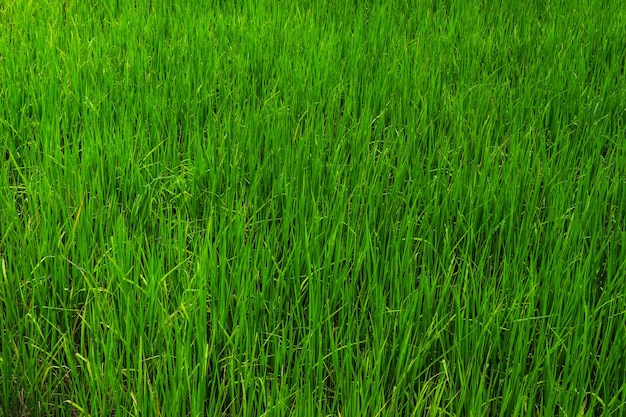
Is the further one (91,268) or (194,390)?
(91,268)

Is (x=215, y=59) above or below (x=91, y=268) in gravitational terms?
above

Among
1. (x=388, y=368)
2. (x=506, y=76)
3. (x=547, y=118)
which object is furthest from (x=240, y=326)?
(x=506, y=76)

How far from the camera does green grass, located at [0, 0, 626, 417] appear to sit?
1109 mm

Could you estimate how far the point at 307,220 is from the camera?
4.83ft

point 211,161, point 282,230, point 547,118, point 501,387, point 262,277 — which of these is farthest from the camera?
point 547,118

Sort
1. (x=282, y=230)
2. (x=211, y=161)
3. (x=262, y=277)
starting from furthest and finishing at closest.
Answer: (x=211, y=161) < (x=282, y=230) < (x=262, y=277)

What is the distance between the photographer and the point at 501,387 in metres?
1.15

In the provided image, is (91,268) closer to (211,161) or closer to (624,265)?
(211,161)

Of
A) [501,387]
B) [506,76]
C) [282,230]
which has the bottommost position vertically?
[501,387]

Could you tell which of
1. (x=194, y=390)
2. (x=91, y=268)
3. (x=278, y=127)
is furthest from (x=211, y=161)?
(x=194, y=390)

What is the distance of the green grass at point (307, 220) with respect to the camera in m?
1.11

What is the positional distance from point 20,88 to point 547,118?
1.44 meters

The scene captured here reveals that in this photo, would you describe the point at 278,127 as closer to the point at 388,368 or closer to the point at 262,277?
the point at 262,277

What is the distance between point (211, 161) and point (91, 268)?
0.40m
